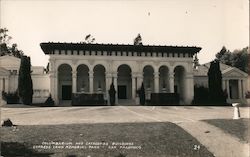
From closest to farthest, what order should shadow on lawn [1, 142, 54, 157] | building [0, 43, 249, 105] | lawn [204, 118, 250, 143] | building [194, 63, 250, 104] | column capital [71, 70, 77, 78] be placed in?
shadow on lawn [1, 142, 54, 157] → lawn [204, 118, 250, 143] → building [0, 43, 249, 105] → column capital [71, 70, 77, 78] → building [194, 63, 250, 104]

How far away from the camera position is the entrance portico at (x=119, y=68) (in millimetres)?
47375

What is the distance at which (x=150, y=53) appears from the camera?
50.2 meters

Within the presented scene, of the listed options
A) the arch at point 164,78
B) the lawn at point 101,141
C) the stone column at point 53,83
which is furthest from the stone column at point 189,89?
the lawn at point 101,141

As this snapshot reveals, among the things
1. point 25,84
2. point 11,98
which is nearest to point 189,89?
point 25,84

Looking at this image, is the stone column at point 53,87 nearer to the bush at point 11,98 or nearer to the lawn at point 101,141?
the bush at point 11,98

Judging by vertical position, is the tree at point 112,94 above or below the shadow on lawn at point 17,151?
above

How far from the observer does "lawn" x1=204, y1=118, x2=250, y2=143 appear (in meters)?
17.3

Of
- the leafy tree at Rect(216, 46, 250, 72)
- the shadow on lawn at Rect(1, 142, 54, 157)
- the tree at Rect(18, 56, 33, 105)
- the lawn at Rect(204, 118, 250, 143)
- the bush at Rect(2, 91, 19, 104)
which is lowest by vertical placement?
the shadow on lawn at Rect(1, 142, 54, 157)

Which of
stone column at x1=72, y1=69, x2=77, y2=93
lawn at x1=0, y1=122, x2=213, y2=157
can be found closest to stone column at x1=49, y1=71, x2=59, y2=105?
stone column at x1=72, y1=69, x2=77, y2=93

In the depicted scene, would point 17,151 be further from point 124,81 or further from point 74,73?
point 124,81

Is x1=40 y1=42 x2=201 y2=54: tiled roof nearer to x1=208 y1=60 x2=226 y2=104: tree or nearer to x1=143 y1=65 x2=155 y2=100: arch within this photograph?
x1=143 y1=65 x2=155 y2=100: arch

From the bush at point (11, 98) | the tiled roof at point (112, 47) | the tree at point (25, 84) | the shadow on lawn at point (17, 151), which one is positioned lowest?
the shadow on lawn at point (17, 151)

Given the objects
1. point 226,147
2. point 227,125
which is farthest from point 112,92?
point 226,147

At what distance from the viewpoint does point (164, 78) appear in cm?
5338
